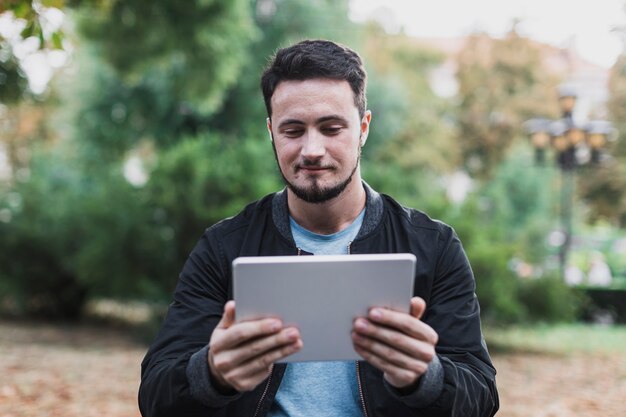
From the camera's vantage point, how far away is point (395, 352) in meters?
1.81

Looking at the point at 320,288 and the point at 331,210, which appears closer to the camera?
the point at 320,288

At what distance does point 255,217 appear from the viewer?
2.54 metres

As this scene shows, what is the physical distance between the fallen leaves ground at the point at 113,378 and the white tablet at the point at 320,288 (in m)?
4.92

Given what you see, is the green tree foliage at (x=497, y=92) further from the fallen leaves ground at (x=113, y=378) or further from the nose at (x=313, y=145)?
the nose at (x=313, y=145)

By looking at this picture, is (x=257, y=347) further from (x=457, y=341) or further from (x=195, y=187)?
(x=195, y=187)

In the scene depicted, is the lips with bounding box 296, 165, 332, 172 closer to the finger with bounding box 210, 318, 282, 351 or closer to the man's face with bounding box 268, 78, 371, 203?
the man's face with bounding box 268, 78, 371, 203

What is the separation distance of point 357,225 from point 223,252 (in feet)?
1.49

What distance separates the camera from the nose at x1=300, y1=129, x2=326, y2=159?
233 centimetres

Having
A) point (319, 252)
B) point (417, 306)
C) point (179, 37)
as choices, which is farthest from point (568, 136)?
point (417, 306)

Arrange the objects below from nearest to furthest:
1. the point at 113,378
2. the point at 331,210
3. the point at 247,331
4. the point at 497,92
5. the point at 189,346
→ the point at 247,331, the point at 189,346, the point at 331,210, the point at 113,378, the point at 497,92

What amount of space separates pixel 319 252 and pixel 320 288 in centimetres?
70

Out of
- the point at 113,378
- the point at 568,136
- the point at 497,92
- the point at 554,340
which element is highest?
the point at 497,92

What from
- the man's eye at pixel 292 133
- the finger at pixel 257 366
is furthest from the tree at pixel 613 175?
the finger at pixel 257 366

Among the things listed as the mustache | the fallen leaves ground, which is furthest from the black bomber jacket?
the fallen leaves ground
